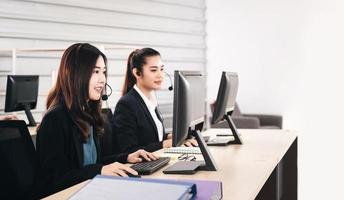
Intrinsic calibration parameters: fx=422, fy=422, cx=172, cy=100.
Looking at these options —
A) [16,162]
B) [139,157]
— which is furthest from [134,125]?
[16,162]

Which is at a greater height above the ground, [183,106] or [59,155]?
[183,106]

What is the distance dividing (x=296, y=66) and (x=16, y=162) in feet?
15.7

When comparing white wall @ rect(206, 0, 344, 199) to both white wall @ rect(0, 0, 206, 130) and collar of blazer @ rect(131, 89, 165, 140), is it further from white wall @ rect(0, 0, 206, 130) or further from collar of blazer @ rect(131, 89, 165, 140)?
collar of blazer @ rect(131, 89, 165, 140)

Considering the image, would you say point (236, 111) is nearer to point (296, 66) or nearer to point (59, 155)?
point (296, 66)

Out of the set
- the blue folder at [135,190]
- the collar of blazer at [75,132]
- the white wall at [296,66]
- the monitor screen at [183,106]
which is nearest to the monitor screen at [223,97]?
the monitor screen at [183,106]

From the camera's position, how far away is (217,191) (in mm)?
1296

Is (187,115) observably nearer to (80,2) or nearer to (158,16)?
(80,2)

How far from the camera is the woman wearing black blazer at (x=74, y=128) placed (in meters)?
1.68

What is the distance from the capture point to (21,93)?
12.4 feet

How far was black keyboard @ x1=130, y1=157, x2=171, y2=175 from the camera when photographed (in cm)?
172

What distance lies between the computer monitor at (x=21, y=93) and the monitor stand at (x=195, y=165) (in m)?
2.34

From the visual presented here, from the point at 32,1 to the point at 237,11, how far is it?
301 centimetres

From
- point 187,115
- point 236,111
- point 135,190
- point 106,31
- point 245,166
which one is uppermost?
point 106,31

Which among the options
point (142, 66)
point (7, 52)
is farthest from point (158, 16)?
point (142, 66)
